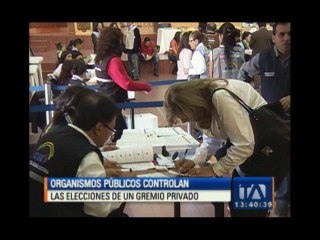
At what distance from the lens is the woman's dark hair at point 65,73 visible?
74.2 inches

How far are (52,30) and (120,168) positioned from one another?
60 centimetres

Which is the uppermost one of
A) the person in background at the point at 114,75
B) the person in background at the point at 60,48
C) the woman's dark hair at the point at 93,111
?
the person in background at the point at 60,48

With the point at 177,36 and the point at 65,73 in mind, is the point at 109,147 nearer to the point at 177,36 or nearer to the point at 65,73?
the point at 65,73

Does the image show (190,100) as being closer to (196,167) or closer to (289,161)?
(196,167)

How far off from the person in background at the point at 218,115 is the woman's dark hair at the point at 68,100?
33 cm

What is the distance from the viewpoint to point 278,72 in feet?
6.17

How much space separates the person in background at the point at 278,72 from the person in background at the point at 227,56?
0.04 meters

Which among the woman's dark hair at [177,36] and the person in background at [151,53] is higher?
the woman's dark hair at [177,36]

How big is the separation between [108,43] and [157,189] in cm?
62

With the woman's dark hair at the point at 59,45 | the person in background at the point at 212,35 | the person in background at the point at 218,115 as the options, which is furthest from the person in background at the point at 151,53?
the woman's dark hair at the point at 59,45

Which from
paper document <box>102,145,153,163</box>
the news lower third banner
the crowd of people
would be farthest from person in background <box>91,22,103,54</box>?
the news lower third banner

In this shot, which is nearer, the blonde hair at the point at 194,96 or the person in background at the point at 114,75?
the blonde hair at the point at 194,96

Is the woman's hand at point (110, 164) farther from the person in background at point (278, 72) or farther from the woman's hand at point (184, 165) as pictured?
the person in background at point (278, 72)
